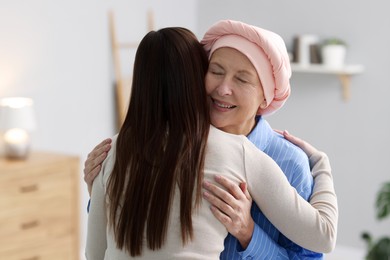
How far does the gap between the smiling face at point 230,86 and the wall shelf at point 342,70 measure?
3.29 meters

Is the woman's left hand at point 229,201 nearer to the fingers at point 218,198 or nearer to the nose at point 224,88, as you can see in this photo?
the fingers at point 218,198

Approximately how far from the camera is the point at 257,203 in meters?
1.53

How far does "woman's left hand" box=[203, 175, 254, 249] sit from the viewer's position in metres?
1.47

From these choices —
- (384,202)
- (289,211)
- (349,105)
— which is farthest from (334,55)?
(289,211)

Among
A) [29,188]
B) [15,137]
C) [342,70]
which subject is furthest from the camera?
[342,70]

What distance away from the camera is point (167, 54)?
149 centimetres

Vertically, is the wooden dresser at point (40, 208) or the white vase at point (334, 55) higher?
the white vase at point (334, 55)

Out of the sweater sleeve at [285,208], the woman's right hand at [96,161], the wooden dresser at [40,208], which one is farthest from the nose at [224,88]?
the wooden dresser at [40,208]

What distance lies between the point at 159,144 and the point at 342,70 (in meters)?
3.48

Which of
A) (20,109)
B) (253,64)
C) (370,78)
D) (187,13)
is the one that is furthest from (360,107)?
(253,64)

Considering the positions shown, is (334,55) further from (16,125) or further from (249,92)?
(249,92)

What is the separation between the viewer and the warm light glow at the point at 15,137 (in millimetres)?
4324

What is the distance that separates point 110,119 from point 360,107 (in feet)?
5.39

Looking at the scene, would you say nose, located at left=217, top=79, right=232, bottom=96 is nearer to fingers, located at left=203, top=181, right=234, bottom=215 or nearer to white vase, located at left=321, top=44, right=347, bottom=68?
fingers, located at left=203, top=181, right=234, bottom=215
